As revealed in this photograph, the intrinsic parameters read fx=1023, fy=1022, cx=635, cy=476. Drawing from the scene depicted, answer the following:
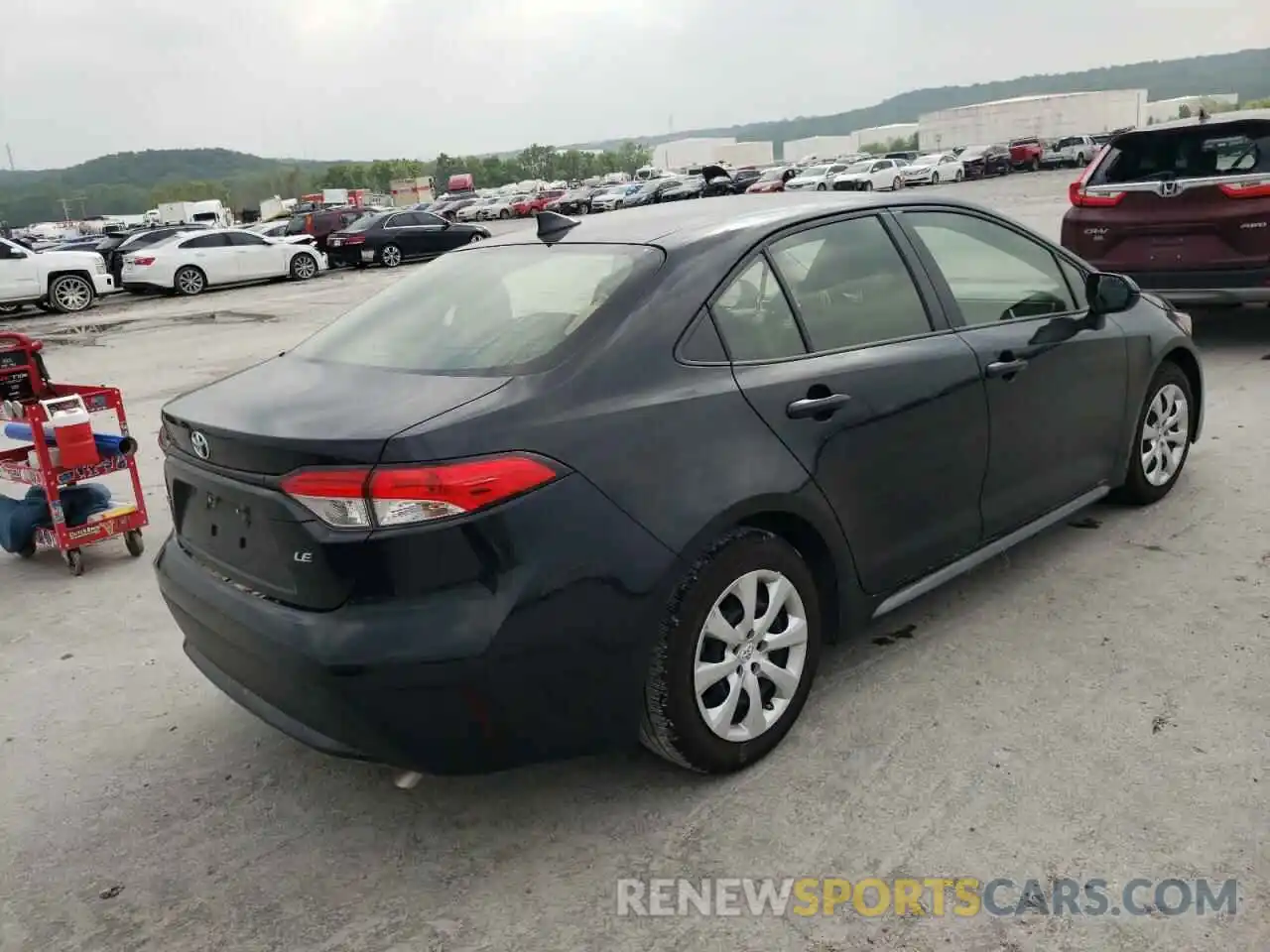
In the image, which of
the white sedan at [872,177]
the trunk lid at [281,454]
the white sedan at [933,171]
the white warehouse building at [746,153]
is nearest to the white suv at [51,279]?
the trunk lid at [281,454]

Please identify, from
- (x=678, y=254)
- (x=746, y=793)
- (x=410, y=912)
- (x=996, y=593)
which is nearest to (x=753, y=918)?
(x=746, y=793)

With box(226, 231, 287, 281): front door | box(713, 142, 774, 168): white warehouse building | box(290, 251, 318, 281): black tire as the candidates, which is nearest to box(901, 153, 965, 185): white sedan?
box(290, 251, 318, 281): black tire

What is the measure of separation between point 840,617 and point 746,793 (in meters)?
0.64

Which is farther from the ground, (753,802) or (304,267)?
(304,267)

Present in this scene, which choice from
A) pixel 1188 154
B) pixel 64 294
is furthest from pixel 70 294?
pixel 1188 154

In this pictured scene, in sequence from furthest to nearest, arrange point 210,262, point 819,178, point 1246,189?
point 819,178
point 210,262
point 1246,189

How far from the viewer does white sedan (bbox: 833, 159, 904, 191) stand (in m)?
41.0

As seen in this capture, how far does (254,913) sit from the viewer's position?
253 centimetres

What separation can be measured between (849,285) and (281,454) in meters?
1.87

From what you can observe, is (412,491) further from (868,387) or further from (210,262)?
(210,262)

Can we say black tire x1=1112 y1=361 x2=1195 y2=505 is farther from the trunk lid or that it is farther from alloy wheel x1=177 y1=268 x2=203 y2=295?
alloy wheel x1=177 y1=268 x2=203 y2=295

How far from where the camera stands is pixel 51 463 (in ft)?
15.8

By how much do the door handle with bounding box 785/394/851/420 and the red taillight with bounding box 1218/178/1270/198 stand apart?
Answer: 5.66 metres

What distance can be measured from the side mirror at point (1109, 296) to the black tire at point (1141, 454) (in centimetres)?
56
